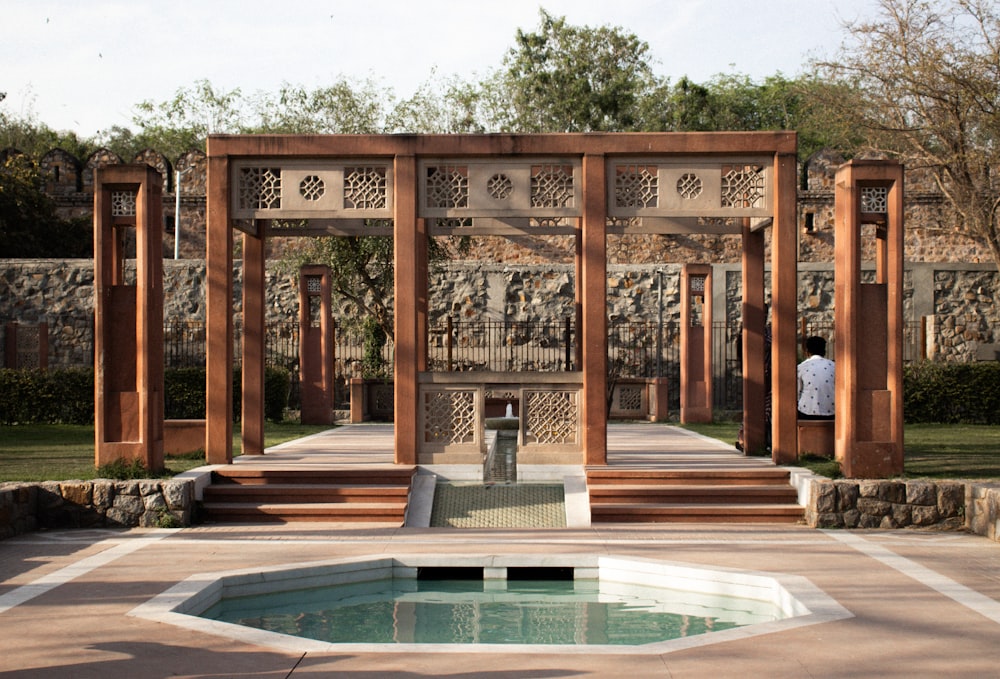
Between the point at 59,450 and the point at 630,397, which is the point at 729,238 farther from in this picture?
the point at 59,450

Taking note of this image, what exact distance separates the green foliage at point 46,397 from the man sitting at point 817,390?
11581mm

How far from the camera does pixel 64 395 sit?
1830cm

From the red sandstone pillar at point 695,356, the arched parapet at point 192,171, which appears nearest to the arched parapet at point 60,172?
the arched parapet at point 192,171

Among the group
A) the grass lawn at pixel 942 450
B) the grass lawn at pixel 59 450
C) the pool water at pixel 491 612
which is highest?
the grass lawn at pixel 59 450

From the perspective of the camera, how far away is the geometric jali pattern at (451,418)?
1095 cm

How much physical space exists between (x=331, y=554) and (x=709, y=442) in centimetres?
707

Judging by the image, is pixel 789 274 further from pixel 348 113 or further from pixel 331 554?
pixel 348 113

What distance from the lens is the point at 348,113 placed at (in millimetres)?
26672

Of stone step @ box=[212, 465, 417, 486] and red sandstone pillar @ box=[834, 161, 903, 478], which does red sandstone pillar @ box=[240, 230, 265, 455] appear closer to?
stone step @ box=[212, 465, 417, 486]

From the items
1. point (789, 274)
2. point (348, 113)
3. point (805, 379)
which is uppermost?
point (348, 113)

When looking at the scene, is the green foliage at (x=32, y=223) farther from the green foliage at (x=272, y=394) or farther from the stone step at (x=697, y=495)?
the stone step at (x=697, y=495)

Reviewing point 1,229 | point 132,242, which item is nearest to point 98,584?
point 1,229

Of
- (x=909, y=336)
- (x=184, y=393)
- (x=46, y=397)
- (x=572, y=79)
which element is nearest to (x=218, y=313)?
(x=184, y=393)

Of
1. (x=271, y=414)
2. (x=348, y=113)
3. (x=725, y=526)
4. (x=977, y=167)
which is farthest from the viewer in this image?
(x=348, y=113)
